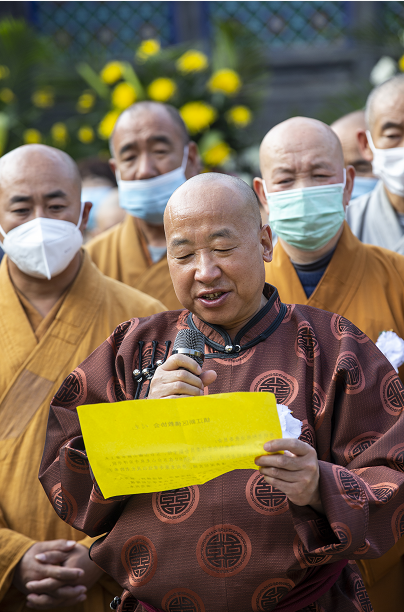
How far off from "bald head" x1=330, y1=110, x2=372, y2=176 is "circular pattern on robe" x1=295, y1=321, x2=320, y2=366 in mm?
3300

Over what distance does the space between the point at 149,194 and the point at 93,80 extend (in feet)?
11.3

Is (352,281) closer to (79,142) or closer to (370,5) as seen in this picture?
(79,142)

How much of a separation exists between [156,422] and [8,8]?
8187 millimetres

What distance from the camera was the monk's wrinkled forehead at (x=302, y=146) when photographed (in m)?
3.17

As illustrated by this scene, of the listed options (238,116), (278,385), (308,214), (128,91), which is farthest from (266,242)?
(128,91)

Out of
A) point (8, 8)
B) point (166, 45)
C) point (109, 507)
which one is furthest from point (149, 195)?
point (8, 8)

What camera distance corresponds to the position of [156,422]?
1.73 m

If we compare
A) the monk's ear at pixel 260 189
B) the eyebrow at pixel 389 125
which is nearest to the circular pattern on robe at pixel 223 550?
the monk's ear at pixel 260 189

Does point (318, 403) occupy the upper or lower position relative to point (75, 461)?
upper

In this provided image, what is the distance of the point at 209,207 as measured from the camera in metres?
2.04

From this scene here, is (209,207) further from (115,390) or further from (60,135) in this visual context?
(60,135)

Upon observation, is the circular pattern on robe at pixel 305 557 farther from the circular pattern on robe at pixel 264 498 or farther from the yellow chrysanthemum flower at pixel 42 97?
the yellow chrysanthemum flower at pixel 42 97

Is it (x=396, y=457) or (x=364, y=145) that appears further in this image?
(x=364, y=145)

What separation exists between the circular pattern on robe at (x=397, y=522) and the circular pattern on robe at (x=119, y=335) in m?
1.03
